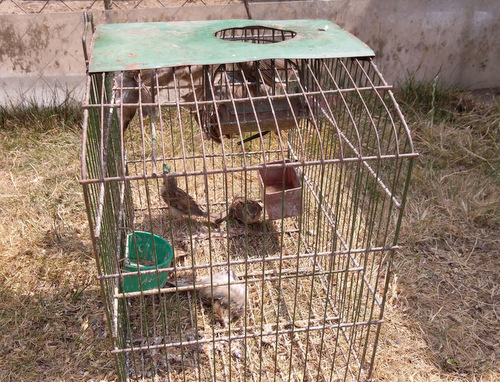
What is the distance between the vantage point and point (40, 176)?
12.8ft

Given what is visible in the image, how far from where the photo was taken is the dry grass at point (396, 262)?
261cm

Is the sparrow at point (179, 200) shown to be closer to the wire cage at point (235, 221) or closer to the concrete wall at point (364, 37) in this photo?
the wire cage at point (235, 221)

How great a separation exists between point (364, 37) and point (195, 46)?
→ 2811 millimetres

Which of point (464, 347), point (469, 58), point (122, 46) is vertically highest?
point (122, 46)

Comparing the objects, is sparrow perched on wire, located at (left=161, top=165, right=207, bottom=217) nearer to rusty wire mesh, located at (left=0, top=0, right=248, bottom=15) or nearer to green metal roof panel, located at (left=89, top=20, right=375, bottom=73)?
green metal roof panel, located at (left=89, top=20, right=375, bottom=73)

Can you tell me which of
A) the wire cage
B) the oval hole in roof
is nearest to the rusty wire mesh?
the wire cage

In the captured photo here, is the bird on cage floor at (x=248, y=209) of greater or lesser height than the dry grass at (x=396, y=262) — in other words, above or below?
above

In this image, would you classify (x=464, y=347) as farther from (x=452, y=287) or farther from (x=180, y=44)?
(x=180, y=44)

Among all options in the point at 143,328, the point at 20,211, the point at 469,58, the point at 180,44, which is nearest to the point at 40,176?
the point at 20,211

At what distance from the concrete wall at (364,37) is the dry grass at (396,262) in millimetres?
311

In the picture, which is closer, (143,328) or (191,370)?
(191,370)

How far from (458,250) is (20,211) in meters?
2.81

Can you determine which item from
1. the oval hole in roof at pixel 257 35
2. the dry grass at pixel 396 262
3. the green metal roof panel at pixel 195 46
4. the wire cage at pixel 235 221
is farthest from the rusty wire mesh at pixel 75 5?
the green metal roof panel at pixel 195 46

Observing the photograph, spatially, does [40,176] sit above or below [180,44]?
below
